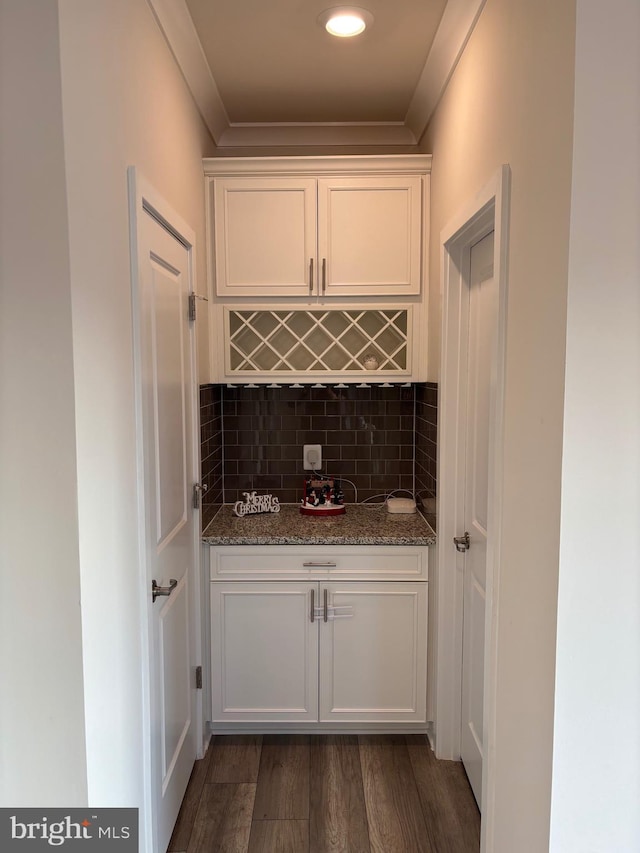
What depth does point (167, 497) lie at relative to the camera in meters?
1.98

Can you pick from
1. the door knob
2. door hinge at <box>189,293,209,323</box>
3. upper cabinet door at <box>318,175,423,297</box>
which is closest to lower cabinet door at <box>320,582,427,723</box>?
the door knob

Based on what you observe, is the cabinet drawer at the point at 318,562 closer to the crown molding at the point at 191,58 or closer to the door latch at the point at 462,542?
the door latch at the point at 462,542

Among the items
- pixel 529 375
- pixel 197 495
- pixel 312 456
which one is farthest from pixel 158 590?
pixel 312 456

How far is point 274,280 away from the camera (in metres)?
2.74

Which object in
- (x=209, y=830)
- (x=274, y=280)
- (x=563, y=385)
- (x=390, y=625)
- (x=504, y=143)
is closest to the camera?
(x=563, y=385)

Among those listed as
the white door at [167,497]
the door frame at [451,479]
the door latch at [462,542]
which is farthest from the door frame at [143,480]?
the door latch at [462,542]

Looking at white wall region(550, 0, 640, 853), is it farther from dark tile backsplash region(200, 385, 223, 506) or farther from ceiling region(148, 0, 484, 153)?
dark tile backsplash region(200, 385, 223, 506)

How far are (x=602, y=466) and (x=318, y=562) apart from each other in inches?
62.0

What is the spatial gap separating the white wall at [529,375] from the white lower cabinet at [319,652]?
942 millimetres

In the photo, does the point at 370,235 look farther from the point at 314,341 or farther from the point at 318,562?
the point at 318,562

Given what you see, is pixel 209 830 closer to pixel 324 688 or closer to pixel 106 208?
pixel 324 688

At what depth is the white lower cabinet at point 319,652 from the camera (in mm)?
2559

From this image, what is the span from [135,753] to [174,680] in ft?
1.63

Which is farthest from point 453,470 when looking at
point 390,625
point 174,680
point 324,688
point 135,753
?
point 135,753
